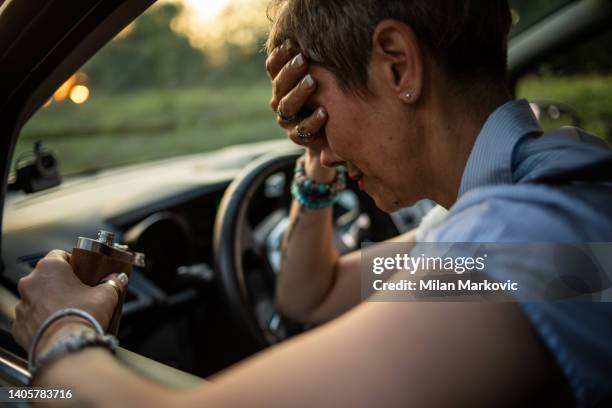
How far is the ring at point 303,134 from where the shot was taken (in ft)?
5.05

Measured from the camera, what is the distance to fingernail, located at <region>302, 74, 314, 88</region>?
1397 millimetres

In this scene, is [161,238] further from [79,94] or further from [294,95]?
[294,95]

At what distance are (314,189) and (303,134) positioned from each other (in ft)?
1.85

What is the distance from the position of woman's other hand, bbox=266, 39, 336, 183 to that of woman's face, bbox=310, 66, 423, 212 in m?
0.02

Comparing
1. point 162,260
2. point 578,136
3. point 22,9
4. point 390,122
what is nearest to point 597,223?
point 578,136

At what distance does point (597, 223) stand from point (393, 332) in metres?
0.38

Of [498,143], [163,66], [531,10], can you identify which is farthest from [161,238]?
[163,66]

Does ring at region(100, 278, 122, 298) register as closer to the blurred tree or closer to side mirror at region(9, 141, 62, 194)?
side mirror at region(9, 141, 62, 194)

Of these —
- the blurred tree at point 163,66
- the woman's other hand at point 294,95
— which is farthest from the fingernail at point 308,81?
the blurred tree at point 163,66

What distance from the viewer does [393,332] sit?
2.67 ft

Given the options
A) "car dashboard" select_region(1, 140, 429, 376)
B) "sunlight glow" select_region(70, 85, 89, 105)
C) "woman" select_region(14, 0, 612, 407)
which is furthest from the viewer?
"car dashboard" select_region(1, 140, 429, 376)

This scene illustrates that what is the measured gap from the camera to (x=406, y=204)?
1.52m

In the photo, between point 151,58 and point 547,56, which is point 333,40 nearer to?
point 547,56

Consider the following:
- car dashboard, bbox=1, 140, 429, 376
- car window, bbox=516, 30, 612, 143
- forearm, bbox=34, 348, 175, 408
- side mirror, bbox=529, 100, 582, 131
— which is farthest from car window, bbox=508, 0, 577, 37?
forearm, bbox=34, 348, 175, 408
